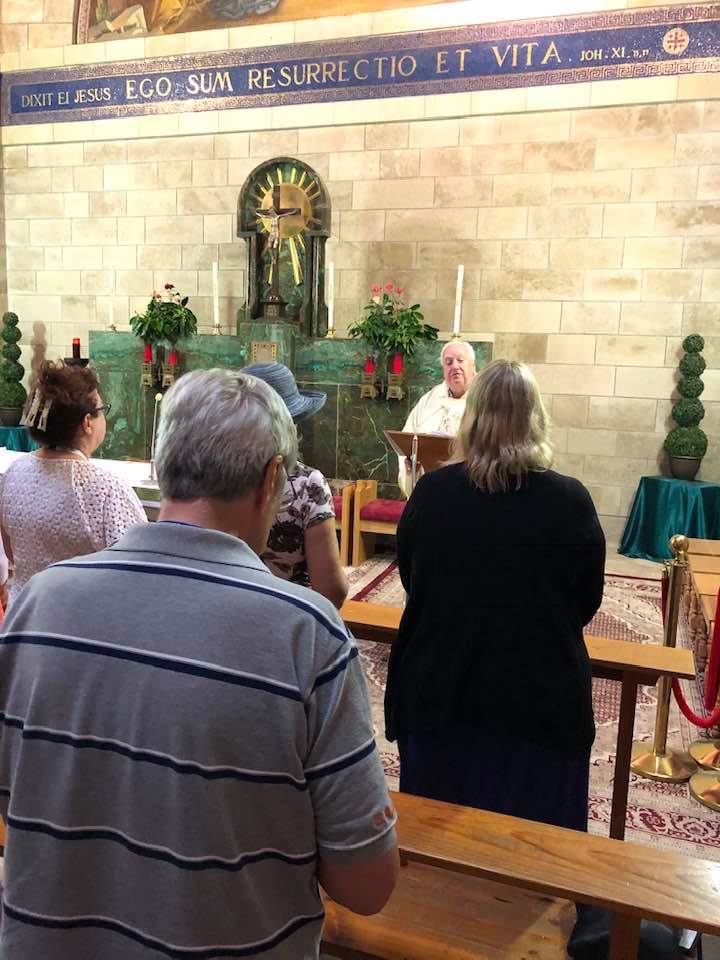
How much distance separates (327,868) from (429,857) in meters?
0.76

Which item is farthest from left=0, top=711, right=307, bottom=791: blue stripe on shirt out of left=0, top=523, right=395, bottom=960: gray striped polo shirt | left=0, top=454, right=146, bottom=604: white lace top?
left=0, top=454, right=146, bottom=604: white lace top

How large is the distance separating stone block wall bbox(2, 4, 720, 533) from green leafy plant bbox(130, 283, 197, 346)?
76 centimetres

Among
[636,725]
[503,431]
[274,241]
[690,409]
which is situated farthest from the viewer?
[274,241]

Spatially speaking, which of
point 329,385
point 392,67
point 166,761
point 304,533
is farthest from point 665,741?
point 392,67

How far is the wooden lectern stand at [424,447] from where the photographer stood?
160 inches

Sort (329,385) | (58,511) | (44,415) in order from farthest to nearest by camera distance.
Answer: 1. (329,385)
2. (44,415)
3. (58,511)

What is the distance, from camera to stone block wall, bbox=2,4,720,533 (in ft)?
23.0

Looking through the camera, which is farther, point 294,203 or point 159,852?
point 294,203

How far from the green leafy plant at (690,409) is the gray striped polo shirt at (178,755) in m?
6.44

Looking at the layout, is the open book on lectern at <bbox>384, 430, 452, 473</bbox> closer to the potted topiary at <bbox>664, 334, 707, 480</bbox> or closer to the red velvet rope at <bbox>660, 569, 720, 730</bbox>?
the red velvet rope at <bbox>660, 569, 720, 730</bbox>

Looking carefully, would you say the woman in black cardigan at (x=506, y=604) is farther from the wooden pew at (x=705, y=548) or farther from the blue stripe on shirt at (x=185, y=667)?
the wooden pew at (x=705, y=548)

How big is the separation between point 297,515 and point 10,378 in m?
8.24

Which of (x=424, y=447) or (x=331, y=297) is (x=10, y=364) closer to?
(x=331, y=297)

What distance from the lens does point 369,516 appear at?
6.44m
